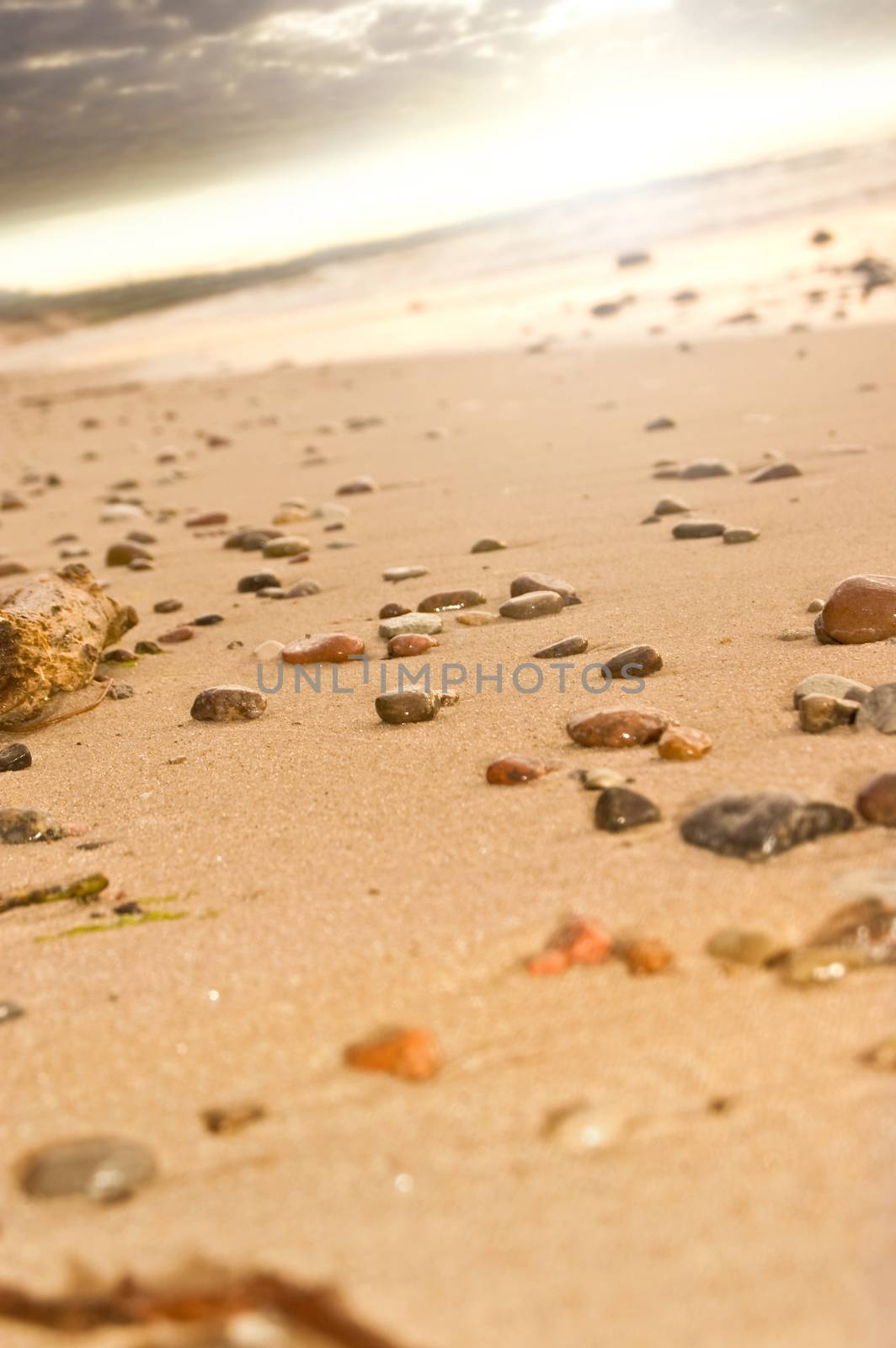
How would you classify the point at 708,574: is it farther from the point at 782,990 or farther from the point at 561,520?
the point at 782,990

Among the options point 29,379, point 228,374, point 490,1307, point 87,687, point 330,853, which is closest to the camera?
point 490,1307

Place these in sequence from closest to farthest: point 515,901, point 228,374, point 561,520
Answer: point 515,901 → point 561,520 → point 228,374

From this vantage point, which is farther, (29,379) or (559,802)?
(29,379)

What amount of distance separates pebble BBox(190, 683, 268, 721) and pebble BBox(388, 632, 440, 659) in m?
0.42

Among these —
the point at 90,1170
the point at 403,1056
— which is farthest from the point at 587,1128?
the point at 90,1170

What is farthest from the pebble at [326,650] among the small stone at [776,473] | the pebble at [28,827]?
the small stone at [776,473]

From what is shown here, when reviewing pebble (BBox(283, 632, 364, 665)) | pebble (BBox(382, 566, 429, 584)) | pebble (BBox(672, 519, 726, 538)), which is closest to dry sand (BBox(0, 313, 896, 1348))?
pebble (BBox(283, 632, 364, 665))

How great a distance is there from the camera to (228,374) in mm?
12398

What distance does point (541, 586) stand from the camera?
3.24 m

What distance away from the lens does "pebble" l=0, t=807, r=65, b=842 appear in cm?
206

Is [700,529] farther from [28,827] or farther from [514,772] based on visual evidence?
[28,827]

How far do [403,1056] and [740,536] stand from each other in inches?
97.6

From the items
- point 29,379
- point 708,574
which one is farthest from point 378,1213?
point 29,379

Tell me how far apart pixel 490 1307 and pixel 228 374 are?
12061mm
